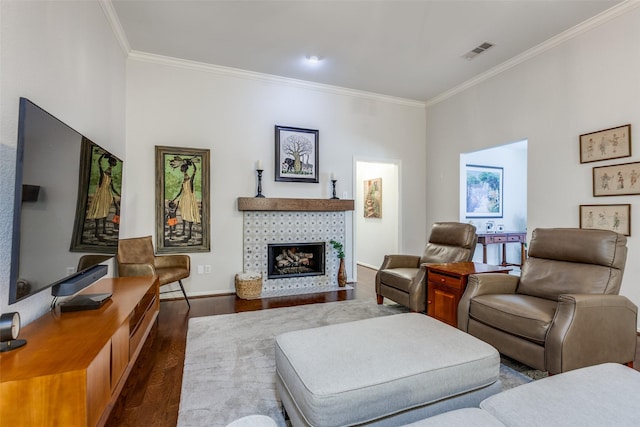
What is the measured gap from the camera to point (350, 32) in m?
3.45

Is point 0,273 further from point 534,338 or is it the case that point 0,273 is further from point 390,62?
point 390,62

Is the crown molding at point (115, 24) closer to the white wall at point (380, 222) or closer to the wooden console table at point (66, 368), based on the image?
the wooden console table at point (66, 368)

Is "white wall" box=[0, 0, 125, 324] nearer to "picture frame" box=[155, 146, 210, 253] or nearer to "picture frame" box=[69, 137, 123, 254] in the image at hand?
"picture frame" box=[69, 137, 123, 254]

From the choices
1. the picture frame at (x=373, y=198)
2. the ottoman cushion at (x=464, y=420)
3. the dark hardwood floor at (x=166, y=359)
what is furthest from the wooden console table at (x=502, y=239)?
the ottoman cushion at (x=464, y=420)

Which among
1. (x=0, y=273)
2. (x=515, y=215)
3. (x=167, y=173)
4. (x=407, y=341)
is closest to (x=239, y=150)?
(x=167, y=173)

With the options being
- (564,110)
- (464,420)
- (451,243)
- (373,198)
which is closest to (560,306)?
(464,420)

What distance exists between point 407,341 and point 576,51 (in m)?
3.80

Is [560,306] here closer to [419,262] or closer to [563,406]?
[563,406]

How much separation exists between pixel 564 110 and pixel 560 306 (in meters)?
2.68

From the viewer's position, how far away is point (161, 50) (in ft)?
12.6

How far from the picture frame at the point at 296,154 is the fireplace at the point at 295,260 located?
3.29 ft

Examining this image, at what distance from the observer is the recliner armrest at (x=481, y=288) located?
2.49 metres

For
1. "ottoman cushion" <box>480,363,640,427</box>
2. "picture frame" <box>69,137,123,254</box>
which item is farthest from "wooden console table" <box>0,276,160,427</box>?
"ottoman cushion" <box>480,363,640,427</box>

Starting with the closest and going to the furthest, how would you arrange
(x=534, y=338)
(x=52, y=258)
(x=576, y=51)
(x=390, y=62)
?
(x=52, y=258) < (x=534, y=338) < (x=576, y=51) < (x=390, y=62)
